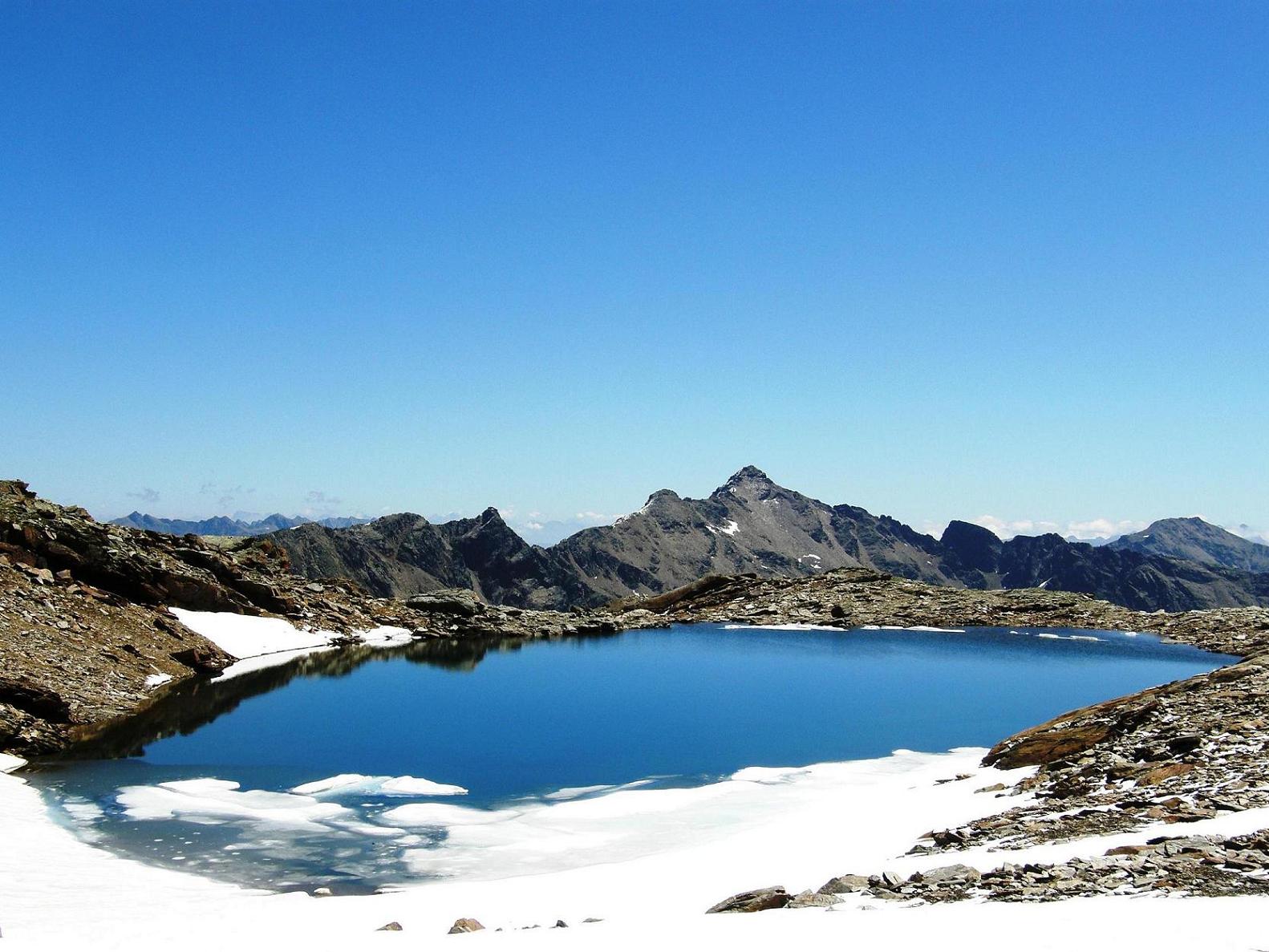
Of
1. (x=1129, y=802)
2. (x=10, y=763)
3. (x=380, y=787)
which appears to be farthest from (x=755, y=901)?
(x=10, y=763)

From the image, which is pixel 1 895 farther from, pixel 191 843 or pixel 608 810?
pixel 608 810

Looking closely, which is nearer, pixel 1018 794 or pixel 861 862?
pixel 861 862

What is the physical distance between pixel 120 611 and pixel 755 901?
53.5 meters

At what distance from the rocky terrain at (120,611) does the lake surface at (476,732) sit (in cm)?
272

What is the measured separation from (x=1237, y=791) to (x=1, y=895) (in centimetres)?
2862

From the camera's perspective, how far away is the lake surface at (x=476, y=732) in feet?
88.2

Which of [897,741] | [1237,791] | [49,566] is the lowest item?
[897,741]

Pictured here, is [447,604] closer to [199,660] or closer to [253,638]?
[253,638]

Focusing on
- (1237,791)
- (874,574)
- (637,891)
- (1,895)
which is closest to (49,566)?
(1,895)

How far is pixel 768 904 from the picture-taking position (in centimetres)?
1627

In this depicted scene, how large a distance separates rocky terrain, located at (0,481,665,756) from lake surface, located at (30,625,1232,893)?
107 inches

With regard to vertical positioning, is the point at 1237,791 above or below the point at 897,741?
above

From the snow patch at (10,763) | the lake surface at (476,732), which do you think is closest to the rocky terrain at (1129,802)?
the lake surface at (476,732)

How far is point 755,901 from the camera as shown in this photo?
53.7ft
